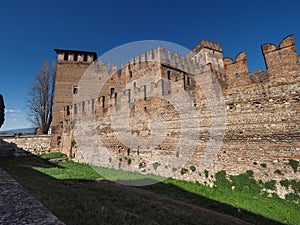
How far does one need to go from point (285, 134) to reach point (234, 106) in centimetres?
198

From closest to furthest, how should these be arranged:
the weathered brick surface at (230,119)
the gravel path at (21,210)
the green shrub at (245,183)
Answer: the gravel path at (21,210), the weathered brick surface at (230,119), the green shrub at (245,183)

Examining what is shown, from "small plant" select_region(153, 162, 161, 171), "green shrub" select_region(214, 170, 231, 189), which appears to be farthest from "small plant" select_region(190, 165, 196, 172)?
"small plant" select_region(153, 162, 161, 171)

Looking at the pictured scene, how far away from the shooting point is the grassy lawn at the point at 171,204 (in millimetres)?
3527

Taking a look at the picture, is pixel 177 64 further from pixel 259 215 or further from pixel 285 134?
pixel 259 215

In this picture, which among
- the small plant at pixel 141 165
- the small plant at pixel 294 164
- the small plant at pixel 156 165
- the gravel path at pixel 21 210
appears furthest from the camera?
the small plant at pixel 141 165

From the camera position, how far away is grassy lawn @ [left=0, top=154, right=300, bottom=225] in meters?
3.53

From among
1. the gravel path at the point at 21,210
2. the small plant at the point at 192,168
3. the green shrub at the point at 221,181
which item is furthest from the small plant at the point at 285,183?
the gravel path at the point at 21,210

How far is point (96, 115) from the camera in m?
13.8

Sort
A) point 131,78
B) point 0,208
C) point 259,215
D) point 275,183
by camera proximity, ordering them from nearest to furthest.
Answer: point 0,208
point 259,215
point 275,183
point 131,78

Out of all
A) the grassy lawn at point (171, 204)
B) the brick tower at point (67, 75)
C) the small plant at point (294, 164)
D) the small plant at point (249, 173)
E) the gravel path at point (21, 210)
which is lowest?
the grassy lawn at point (171, 204)

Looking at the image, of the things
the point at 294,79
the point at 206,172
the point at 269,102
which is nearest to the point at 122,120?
the point at 206,172

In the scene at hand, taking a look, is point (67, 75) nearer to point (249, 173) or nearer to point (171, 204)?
point (171, 204)

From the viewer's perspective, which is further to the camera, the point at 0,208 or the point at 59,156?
the point at 59,156

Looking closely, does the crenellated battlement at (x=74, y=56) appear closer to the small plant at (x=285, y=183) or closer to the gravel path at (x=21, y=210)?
the gravel path at (x=21, y=210)
